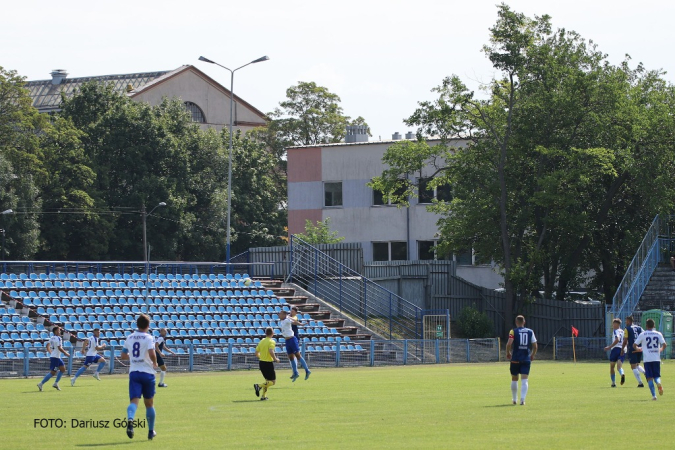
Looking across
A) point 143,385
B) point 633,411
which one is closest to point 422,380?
point 633,411

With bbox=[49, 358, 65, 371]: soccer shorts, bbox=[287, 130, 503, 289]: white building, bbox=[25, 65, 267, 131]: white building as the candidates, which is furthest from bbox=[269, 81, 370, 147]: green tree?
bbox=[49, 358, 65, 371]: soccer shorts

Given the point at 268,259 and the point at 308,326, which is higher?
the point at 268,259

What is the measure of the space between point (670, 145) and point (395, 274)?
1527cm

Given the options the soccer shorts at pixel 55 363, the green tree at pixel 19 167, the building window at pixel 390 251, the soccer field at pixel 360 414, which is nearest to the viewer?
the soccer field at pixel 360 414

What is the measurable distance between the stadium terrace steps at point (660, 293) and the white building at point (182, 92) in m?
54.5

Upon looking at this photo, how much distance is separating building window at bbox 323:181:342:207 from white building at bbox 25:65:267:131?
92.4 feet

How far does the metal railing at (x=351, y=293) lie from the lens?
162 feet

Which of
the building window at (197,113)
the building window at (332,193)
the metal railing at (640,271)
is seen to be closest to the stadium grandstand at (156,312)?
the metal railing at (640,271)

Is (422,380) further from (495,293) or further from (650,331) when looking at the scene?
(495,293)

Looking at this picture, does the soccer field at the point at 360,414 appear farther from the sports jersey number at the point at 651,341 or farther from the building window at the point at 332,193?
the building window at the point at 332,193

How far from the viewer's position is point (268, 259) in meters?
53.5

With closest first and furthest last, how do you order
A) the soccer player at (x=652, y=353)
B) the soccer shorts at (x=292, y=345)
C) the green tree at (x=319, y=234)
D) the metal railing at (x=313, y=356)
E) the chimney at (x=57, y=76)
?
the soccer player at (x=652, y=353) < the soccer shorts at (x=292, y=345) < the metal railing at (x=313, y=356) < the green tree at (x=319, y=234) < the chimney at (x=57, y=76)

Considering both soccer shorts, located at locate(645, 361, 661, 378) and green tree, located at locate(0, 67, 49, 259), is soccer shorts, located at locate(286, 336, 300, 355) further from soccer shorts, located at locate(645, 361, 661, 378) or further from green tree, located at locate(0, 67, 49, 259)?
green tree, located at locate(0, 67, 49, 259)

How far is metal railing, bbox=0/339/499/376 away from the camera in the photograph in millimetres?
35438
